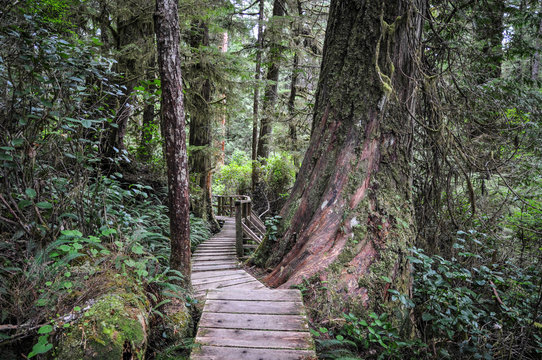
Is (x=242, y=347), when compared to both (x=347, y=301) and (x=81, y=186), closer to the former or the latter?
(x=347, y=301)

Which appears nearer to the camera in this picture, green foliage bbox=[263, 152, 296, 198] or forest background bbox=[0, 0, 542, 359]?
forest background bbox=[0, 0, 542, 359]

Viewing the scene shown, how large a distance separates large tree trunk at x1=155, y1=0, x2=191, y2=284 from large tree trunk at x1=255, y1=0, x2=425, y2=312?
1585 millimetres

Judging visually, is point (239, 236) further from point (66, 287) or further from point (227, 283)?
point (66, 287)

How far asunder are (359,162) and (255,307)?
246cm

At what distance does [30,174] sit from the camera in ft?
11.6

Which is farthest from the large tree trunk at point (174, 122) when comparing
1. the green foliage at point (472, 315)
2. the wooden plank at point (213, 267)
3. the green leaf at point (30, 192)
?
the green foliage at point (472, 315)

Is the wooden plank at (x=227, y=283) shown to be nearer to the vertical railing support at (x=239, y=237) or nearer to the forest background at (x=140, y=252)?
the forest background at (x=140, y=252)

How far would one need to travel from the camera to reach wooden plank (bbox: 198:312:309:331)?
293 cm

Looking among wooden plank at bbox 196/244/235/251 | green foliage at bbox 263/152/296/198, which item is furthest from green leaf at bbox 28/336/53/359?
green foliage at bbox 263/152/296/198

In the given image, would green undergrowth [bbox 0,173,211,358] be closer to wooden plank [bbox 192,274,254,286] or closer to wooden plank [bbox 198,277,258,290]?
wooden plank [bbox 198,277,258,290]

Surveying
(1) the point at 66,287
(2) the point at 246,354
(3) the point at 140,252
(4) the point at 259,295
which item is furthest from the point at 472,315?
(1) the point at 66,287

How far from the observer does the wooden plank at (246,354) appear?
99.1 inches

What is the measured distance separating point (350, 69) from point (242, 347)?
13.3 ft

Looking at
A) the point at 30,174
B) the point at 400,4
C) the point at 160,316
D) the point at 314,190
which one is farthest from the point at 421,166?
the point at 30,174
